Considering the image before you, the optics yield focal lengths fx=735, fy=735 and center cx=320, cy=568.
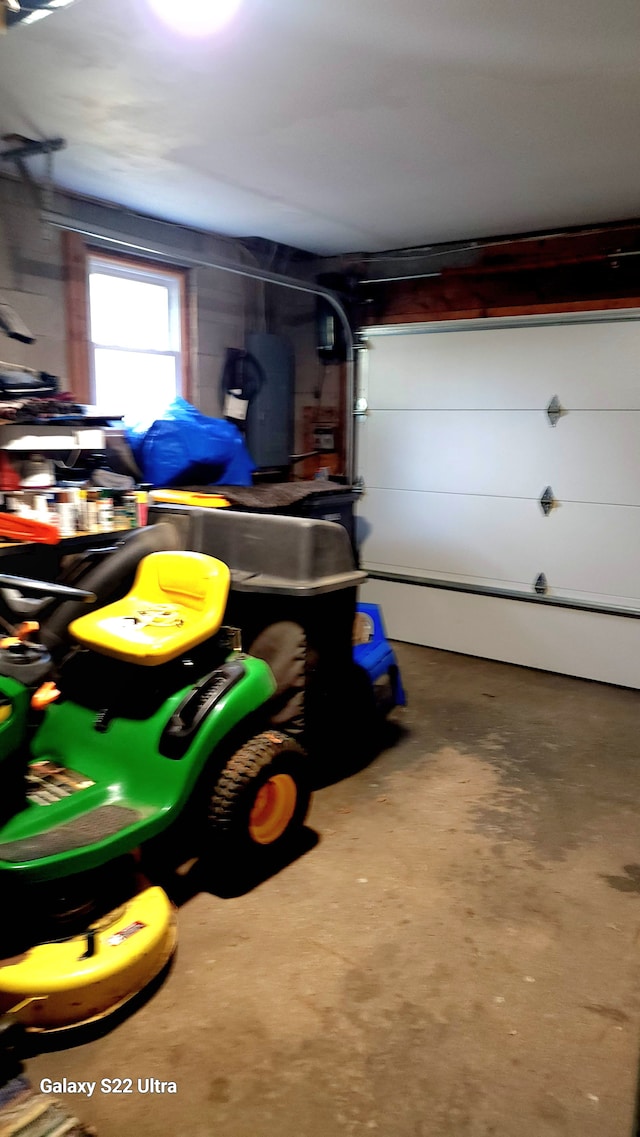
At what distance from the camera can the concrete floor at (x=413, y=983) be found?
5.01 ft

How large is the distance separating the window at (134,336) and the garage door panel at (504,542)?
1543 millimetres

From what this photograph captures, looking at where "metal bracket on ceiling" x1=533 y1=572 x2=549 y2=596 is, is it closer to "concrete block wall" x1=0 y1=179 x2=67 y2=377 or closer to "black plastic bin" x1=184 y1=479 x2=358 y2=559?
"black plastic bin" x1=184 y1=479 x2=358 y2=559

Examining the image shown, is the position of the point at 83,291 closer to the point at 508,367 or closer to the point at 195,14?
the point at 195,14

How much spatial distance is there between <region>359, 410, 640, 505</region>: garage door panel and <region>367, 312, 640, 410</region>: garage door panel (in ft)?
0.27

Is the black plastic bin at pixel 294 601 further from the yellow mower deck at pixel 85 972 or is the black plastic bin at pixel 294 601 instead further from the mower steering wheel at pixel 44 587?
the yellow mower deck at pixel 85 972

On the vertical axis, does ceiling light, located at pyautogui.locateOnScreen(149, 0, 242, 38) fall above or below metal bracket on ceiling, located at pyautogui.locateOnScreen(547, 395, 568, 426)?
above

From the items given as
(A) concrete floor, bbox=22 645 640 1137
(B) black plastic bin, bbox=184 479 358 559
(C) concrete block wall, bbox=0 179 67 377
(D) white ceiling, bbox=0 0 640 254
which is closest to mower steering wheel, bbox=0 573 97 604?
(A) concrete floor, bbox=22 645 640 1137

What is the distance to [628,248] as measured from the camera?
12.5 ft

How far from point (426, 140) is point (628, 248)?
1.64 metres

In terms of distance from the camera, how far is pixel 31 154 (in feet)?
9.64

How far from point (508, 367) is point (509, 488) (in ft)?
2.27

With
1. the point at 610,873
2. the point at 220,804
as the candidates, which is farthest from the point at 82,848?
the point at 610,873

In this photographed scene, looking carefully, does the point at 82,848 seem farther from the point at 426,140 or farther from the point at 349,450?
the point at 349,450

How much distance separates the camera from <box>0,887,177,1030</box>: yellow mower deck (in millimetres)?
1595
